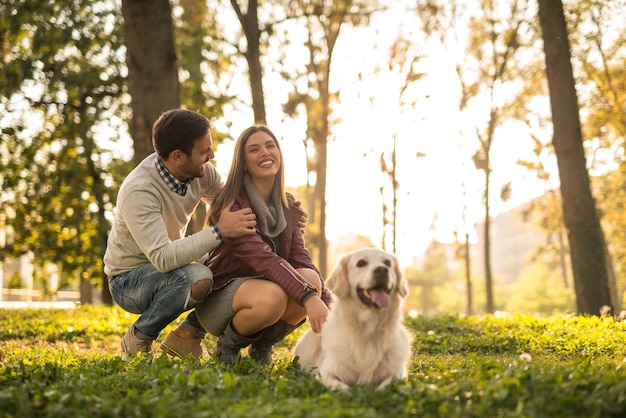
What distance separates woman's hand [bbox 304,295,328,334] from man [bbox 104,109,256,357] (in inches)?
28.9

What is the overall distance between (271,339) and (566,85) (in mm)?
8197

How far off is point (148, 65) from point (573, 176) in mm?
7335

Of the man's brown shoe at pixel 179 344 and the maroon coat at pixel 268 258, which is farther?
the man's brown shoe at pixel 179 344

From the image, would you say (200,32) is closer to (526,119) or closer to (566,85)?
(566,85)

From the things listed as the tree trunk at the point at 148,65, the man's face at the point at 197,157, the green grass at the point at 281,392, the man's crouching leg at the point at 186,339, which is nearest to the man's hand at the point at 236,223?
the man's face at the point at 197,157

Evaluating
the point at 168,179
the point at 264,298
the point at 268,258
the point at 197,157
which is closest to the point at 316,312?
the point at 264,298

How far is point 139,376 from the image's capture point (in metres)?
4.10

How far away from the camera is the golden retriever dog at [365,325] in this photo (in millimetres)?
4391

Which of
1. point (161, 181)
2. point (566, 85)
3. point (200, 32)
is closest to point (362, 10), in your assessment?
point (200, 32)

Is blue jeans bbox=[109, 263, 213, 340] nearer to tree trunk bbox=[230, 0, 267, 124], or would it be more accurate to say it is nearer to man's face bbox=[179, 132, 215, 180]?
man's face bbox=[179, 132, 215, 180]

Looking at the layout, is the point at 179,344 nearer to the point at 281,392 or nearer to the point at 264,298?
the point at 264,298

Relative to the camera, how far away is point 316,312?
496 centimetres

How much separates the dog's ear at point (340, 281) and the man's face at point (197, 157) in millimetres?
1622

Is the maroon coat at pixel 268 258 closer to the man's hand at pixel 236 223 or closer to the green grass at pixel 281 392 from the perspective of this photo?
the man's hand at pixel 236 223
